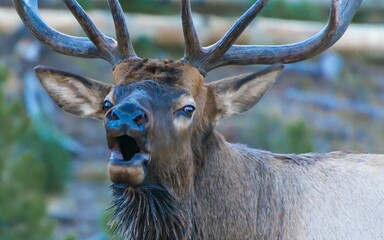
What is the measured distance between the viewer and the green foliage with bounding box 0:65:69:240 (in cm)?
1130

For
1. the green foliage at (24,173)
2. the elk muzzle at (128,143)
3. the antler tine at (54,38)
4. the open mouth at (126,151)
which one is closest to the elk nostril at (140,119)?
the elk muzzle at (128,143)

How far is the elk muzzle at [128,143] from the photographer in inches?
238

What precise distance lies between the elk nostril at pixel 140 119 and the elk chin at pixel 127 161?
113 mm

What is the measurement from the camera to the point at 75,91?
7105 millimetres

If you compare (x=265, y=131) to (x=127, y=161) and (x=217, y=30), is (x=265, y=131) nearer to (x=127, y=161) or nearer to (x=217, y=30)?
(x=217, y=30)

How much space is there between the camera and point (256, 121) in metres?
15.6

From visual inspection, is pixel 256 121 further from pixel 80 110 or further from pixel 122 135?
pixel 122 135

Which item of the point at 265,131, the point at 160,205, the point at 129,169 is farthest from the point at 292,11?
the point at 129,169

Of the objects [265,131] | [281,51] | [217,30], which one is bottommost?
[265,131]

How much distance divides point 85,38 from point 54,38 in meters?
0.23

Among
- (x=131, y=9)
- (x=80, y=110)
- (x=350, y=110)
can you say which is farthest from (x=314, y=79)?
(x=80, y=110)

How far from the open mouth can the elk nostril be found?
107 millimetres

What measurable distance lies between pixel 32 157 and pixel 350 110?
5333mm

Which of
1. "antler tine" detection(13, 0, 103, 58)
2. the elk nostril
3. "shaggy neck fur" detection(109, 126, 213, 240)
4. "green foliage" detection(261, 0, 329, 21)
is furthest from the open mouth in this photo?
"green foliage" detection(261, 0, 329, 21)
